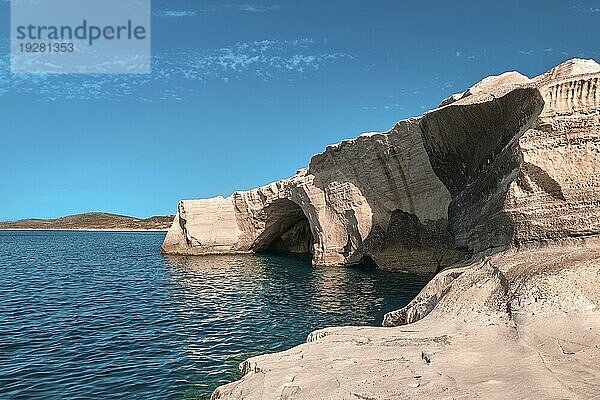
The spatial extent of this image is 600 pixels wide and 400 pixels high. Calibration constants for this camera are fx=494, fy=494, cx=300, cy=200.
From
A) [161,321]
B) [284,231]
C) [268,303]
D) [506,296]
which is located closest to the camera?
[506,296]

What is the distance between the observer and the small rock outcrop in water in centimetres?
1034

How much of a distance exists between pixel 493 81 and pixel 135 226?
17423 cm

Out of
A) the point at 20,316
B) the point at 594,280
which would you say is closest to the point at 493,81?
the point at 594,280

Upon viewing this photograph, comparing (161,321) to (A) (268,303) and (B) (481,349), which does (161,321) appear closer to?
(A) (268,303)

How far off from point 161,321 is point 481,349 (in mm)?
12304

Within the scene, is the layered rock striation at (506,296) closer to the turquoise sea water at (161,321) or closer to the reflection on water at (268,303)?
the turquoise sea water at (161,321)

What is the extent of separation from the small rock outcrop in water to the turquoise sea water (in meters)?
2.92

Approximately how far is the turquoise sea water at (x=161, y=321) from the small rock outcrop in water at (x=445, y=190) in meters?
2.92

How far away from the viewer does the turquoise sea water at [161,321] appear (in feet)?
35.7

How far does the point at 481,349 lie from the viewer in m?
7.21

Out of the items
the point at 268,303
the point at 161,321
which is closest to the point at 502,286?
the point at 161,321

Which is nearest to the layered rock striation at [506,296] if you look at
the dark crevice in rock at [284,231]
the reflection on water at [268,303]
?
the reflection on water at [268,303]

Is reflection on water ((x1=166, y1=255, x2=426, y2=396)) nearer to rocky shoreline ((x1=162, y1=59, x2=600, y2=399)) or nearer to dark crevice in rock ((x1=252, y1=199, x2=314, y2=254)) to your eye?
rocky shoreline ((x1=162, y1=59, x2=600, y2=399))

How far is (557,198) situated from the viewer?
1027 cm
